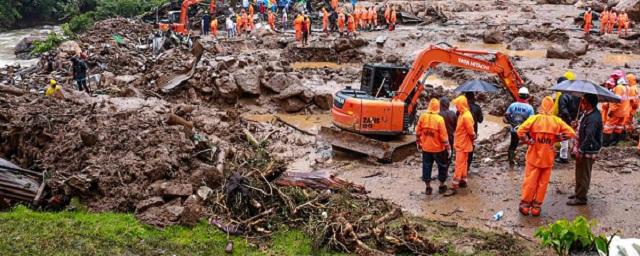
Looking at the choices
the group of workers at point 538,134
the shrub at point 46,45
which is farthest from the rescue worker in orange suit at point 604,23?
the shrub at point 46,45

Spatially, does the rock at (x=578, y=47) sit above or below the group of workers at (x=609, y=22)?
below

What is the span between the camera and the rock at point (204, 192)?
350 inches

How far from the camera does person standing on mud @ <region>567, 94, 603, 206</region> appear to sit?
8617 millimetres

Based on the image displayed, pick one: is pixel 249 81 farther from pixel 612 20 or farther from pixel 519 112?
pixel 612 20

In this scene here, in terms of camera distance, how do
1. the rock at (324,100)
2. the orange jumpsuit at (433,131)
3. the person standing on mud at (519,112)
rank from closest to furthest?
the orange jumpsuit at (433,131) → the person standing on mud at (519,112) → the rock at (324,100)

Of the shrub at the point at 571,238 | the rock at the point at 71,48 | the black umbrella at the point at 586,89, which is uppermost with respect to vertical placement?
the black umbrella at the point at 586,89

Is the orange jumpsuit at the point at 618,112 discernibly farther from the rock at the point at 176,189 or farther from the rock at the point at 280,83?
the rock at the point at 280,83

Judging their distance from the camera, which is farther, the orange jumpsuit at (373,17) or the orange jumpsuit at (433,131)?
the orange jumpsuit at (373,17)

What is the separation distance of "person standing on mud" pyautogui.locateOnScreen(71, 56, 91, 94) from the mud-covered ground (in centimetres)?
61

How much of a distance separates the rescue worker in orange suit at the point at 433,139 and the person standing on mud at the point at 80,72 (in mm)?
11314

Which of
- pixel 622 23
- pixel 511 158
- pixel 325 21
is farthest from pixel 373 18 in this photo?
pixel 511 158

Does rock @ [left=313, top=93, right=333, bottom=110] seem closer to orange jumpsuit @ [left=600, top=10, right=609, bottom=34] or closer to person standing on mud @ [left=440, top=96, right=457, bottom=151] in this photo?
person standing on mud @ [left=440, top=96, right=457, bottom=151]

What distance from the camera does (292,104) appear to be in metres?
17.5

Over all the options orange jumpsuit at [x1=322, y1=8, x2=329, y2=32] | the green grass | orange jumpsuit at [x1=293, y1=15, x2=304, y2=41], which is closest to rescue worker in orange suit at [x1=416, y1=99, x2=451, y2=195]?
the green grass
